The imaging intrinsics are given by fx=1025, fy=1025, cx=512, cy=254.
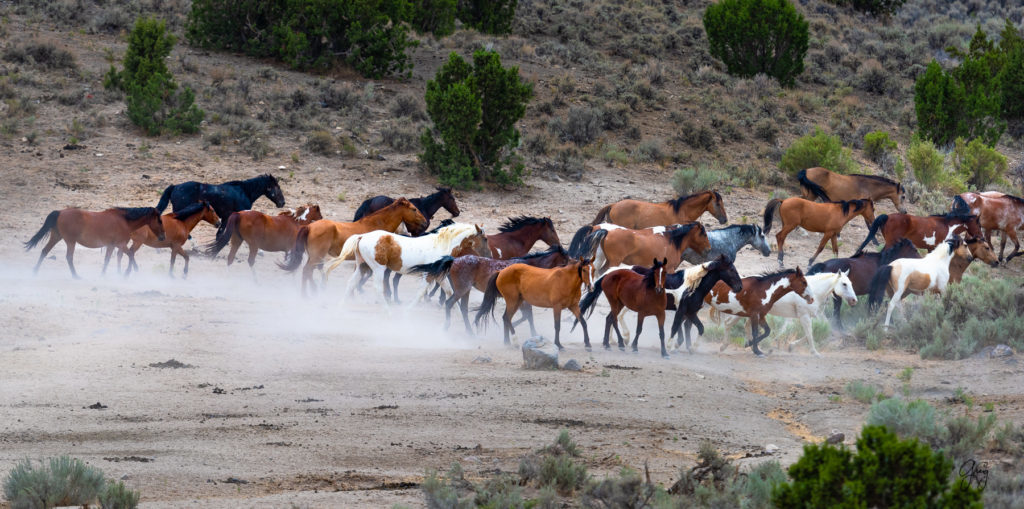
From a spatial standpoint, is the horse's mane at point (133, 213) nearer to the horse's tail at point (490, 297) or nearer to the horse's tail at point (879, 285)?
the horse's tail at point (490, 297)

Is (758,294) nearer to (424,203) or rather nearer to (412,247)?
(412,247)

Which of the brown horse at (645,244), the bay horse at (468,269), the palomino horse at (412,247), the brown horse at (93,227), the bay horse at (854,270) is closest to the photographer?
the bay horse at (468,269)

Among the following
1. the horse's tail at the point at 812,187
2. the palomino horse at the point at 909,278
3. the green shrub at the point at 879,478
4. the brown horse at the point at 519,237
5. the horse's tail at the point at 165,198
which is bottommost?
the horse's tail at the point at 165,198

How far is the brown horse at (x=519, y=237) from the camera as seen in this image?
16203 mm

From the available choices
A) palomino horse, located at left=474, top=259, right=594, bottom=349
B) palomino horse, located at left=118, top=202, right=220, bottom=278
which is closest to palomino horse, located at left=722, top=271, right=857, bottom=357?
palomino horse, located at left=474, top=259, right=594, bottom=349

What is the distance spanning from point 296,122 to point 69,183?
21.8 ft

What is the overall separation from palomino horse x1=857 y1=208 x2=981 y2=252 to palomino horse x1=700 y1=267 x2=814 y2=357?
5486mm

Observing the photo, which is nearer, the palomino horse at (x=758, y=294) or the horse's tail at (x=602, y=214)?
the palomino horse at (x=758, y=294)

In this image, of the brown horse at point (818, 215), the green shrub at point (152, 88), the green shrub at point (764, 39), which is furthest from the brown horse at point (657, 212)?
the green shrub at point (764, 39)

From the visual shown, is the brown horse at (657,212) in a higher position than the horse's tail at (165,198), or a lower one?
higher

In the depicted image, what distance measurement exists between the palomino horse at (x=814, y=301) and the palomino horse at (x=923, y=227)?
4.49 meters

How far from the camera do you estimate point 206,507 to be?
6.49 m

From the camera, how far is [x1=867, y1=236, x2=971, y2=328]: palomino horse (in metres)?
14.9

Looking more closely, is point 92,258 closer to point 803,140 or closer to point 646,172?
point 646,172
